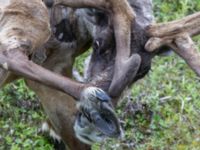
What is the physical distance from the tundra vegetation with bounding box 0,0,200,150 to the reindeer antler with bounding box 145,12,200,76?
93 centimetres

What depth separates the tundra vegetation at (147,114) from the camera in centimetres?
641

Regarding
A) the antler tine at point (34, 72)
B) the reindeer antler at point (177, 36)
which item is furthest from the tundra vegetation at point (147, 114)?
the antler tine at point (34, 72)

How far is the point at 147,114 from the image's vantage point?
22.1 ft

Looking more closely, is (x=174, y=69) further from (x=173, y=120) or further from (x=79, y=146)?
(x=79, y=146)

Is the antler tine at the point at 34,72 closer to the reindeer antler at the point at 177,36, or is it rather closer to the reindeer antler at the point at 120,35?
the reindeer antler at the point at 120,35

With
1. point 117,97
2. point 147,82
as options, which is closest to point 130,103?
point 147,82

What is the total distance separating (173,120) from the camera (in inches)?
258

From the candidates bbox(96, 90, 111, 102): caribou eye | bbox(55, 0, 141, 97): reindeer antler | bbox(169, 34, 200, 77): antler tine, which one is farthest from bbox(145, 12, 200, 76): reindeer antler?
bbox(96, 90, 111, 102): caribou eye

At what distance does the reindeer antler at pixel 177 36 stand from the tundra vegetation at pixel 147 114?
3.06ft

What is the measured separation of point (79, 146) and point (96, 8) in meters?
1.22

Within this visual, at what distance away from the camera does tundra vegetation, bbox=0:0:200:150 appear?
641cm

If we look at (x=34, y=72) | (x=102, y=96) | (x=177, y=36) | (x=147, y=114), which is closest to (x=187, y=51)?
(x=177, y=36)

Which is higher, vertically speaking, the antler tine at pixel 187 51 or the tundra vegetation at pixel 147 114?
the antler tine at pixel 187 51

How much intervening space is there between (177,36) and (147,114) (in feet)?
4.67
